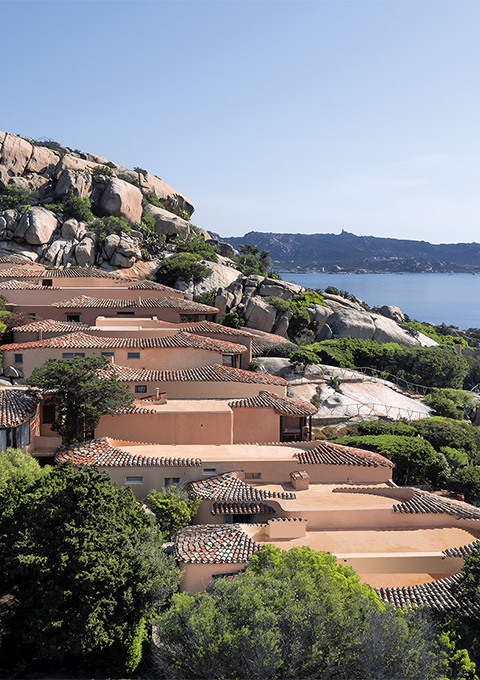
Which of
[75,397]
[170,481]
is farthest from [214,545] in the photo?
[75,397]

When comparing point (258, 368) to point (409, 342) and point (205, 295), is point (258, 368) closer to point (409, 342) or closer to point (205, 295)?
point (205, 295)

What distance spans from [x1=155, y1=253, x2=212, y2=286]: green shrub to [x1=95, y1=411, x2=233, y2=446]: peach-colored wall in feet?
119

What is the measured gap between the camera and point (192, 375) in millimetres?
31266

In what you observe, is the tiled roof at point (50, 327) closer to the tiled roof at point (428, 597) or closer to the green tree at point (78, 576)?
the green tree at point (78, 576)

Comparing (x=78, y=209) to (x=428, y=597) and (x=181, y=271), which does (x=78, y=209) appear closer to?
(x=181, y=271)

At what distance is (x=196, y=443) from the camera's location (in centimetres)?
2686

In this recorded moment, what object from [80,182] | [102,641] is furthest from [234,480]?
[80,182]

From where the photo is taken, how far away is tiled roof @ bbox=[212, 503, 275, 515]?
Result: 1972 cm

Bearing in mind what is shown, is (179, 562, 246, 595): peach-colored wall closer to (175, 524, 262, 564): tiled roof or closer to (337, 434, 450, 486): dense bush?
(175, 524, 262, 564): tiled roof

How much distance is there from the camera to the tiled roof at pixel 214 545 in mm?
16000

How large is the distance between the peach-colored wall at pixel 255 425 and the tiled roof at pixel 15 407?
31.6 feet

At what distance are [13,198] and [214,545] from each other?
59.6 metres

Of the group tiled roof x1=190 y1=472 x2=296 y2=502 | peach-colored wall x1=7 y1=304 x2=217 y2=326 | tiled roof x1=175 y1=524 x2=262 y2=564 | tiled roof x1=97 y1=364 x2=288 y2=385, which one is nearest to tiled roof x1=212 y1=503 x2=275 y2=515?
tiled roof x1=190 y1=472 x2=296 y2=502

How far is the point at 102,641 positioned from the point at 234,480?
895 cm
